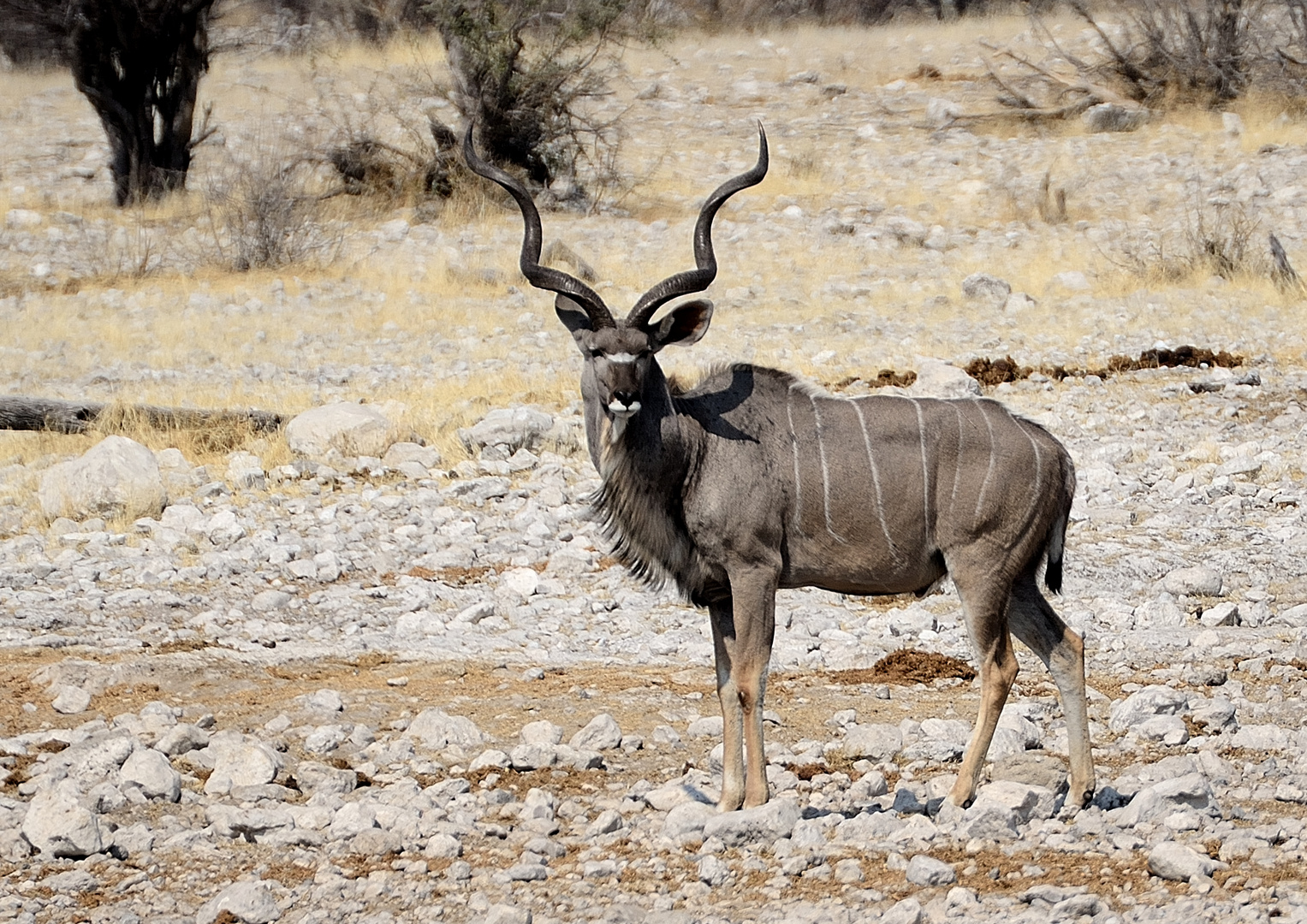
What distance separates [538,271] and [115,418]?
738 centimetres

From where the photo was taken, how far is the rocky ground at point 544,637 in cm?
489

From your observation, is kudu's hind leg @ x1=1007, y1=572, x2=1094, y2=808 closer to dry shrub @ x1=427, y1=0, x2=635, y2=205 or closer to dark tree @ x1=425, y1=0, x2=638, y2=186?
dry shrub @ x1=427, y1=0, x2=635, y2=205

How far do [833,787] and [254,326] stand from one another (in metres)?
12.2

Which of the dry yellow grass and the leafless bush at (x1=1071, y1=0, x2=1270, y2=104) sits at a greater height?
the leafless bush at (x1=1071, y1=0, x2=1270, y2=104)

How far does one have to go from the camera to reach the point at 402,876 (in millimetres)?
4852

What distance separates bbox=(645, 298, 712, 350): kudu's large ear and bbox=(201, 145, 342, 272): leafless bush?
1454cm

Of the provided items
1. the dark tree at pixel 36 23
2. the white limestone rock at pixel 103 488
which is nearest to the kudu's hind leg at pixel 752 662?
the white limestone rock at pixel 103 488

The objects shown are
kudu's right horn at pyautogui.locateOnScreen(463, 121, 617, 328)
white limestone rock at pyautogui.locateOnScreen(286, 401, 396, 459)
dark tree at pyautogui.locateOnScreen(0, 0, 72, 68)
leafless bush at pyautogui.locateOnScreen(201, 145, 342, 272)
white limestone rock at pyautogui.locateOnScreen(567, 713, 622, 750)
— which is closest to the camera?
kudu's right horn at pyautogui.locateOnScreen(463, 121, 617, 328)

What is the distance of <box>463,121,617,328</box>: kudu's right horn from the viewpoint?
5461 millimetres

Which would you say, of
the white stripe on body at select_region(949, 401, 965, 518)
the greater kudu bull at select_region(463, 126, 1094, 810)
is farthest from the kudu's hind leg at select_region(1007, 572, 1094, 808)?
the white stripe on body at select_region(949, 401, 965, 518)

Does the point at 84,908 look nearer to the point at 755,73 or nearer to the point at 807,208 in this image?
the point at 807,208

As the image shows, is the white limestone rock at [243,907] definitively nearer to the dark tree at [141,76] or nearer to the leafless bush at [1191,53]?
the dark tree at [141,76]

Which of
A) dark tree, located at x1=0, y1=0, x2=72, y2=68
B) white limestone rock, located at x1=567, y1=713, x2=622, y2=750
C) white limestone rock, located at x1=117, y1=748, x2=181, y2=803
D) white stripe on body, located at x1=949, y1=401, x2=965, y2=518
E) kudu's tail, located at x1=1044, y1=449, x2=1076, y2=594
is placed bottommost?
white limestone rock, located at x1=567, y1=713, x2=622, y2=750

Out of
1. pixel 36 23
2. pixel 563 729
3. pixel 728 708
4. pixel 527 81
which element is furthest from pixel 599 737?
pixel 36 23
